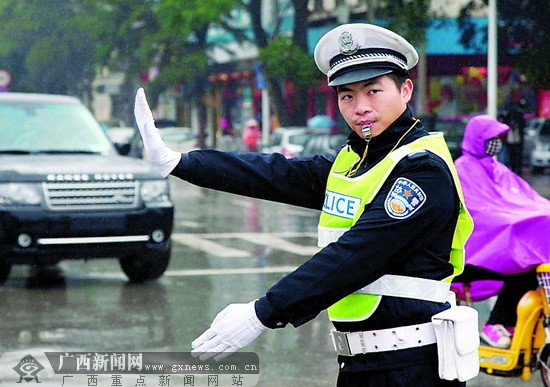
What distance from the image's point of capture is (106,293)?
36.6 ft

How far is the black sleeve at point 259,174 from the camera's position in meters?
3.68

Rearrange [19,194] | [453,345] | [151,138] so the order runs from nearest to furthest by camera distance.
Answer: [453,345]
[151,138]
[19,194]

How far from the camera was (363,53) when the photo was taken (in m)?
3.39

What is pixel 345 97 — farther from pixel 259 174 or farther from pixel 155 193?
pixel 155 193

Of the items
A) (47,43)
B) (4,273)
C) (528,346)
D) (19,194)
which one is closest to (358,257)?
(528,346)

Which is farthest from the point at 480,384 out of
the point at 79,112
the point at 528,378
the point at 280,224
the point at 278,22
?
the point at 278,22

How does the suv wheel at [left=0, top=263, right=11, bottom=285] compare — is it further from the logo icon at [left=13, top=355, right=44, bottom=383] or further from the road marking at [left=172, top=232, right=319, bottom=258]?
the logo icon at [left=13, top=355, right=44, bottom=383]

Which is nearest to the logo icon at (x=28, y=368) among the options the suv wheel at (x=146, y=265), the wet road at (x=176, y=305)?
the wet road at (x=176, y=305)

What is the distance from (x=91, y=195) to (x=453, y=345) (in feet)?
27.4

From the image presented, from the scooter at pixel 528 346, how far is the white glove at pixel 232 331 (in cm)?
405

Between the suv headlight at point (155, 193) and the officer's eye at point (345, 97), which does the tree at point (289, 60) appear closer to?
the suv headlight at point (155, 193)

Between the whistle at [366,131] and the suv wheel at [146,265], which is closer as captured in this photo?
the whistle at [366,131]

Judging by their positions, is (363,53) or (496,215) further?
(496,215)

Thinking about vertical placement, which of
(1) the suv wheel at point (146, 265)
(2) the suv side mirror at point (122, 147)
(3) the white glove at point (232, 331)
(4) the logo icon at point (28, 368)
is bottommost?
(1) the suv wheel at point (146, 265)
